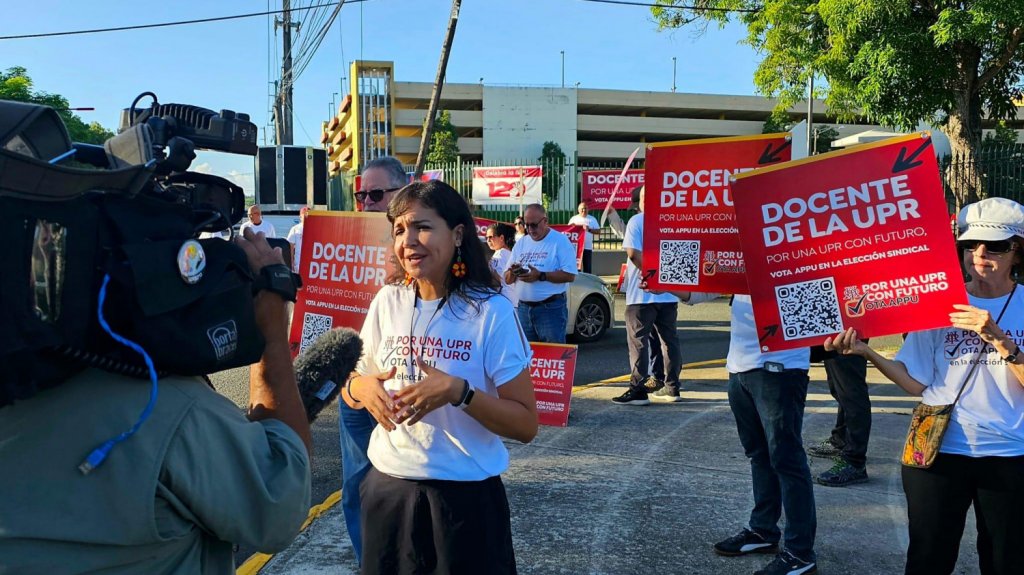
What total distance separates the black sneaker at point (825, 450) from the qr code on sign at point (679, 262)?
8.15ft

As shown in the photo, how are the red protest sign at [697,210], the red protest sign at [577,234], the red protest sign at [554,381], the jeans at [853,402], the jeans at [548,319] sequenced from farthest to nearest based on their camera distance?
the red protest sign at [577,234] < the jeans at [548,319] < the red protest sign at [554,381] < the jeans at [853,402] < the red protest sign at [697,210]

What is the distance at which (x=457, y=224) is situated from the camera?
106 inches

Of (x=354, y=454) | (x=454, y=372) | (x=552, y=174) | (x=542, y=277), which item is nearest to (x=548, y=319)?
(x=542, y=277)

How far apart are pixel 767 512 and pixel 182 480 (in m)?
3.57

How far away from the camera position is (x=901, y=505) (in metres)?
4.90

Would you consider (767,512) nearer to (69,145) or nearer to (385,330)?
(385,330)

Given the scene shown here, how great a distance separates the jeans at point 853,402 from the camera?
5395 millimetres

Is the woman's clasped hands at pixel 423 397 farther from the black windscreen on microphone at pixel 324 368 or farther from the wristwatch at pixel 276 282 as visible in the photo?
the wristwatch at pixel 276 282

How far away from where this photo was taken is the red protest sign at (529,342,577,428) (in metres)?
6.29

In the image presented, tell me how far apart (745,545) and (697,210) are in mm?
1799

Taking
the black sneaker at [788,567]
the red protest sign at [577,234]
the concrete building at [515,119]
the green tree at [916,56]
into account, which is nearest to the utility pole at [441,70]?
the red protest sign at [577,234]

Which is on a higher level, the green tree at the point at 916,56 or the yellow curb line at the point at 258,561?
the green tree at the point at 916,56

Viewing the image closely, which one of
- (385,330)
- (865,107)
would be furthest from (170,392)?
(865,107)

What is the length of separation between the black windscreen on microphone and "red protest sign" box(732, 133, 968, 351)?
1.98 metres
